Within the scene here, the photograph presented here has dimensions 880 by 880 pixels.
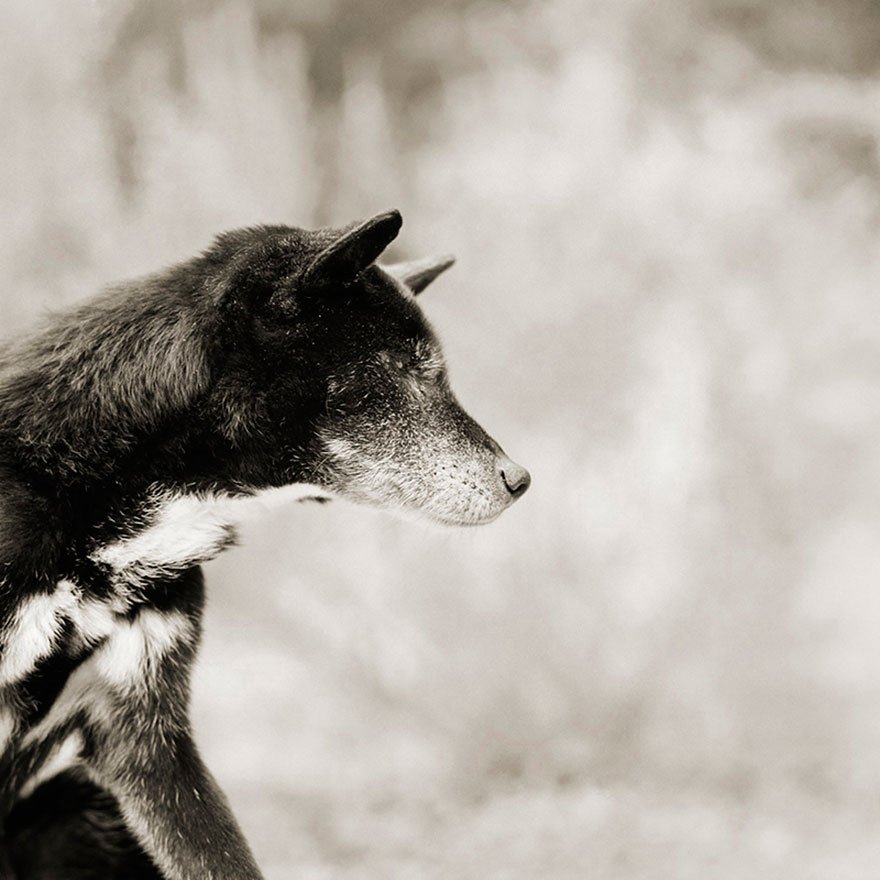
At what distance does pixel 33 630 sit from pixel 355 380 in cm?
153

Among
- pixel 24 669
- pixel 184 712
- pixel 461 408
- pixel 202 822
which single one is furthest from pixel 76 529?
pixel 461 408

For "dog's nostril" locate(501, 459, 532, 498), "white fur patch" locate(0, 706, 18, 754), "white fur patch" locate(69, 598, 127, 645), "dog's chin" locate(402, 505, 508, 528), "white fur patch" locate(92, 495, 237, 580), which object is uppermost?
"dog's nostril" locate(501, 459, 532, 498)

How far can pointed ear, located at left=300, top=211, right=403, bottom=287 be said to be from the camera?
13.4 feet

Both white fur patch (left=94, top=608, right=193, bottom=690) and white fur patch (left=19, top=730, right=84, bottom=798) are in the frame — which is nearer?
white fur patch (left=94, top=608, right=193, bottom=690)

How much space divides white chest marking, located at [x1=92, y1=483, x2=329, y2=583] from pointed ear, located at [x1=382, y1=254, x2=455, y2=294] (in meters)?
1.29

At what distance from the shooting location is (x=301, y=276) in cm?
421

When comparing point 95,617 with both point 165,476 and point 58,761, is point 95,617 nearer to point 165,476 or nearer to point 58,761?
point 165,476

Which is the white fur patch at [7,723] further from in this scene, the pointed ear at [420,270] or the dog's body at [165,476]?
the pointed ear at [420,270]

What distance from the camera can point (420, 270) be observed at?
5203 millimetres

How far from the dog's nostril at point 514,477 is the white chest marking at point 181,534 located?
30.9 inches

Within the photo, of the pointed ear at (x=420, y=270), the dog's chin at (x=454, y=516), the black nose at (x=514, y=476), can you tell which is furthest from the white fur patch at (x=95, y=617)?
the pointed ear at (x=420, y=270)

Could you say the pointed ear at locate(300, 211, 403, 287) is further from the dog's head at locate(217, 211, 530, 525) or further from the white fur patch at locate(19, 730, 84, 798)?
the white fur patch at locate(19, 730, 84, 798)

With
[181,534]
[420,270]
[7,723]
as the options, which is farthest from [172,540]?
[420,270]

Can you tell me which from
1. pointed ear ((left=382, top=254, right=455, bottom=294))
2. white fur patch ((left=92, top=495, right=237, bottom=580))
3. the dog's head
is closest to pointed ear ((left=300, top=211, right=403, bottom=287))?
the dog's head
